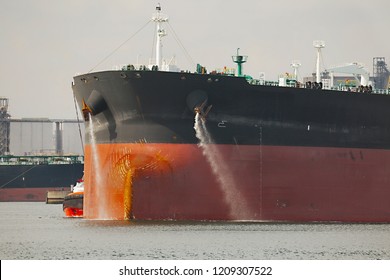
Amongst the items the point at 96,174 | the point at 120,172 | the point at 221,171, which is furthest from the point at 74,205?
the point at 221,171

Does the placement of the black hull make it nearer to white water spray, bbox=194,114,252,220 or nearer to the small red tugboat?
white water spray, bbox=194,114,252,220

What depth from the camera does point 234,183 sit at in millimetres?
41312

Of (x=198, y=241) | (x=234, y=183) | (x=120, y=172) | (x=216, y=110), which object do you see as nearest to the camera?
(x=198, y=241)

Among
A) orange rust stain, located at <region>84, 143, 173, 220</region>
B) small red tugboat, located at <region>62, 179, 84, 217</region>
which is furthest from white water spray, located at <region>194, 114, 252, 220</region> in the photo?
small red tugboat, located at <region>62, 179, 84, 217</region>

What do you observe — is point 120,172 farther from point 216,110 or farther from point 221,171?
point 216,110

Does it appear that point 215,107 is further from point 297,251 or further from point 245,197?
point 297,251

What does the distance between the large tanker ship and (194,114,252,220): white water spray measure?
4 cm

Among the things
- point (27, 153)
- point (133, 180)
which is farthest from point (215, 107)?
point (27, 153)

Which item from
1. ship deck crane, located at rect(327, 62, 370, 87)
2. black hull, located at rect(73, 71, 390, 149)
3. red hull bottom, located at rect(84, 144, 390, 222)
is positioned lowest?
red hull bottom, located at rect(84, 144, 390, 222)

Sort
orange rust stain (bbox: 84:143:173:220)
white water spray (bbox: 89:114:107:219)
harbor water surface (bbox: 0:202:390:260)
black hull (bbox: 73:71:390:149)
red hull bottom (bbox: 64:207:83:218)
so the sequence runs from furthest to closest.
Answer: red hull bottom (bbox: 64:207:83:218)
white water spray (bbox: 89:114:107:219)
orange rust stain (bbox: 84:143:173:220)
black hull (bbox: 73:71:390:149)
harbor water surface (bbox: 0:202:390:260)

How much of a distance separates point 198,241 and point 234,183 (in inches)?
266

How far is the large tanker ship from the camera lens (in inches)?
1606

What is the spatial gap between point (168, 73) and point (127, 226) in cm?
571

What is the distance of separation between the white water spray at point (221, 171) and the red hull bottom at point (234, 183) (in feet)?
0.12
